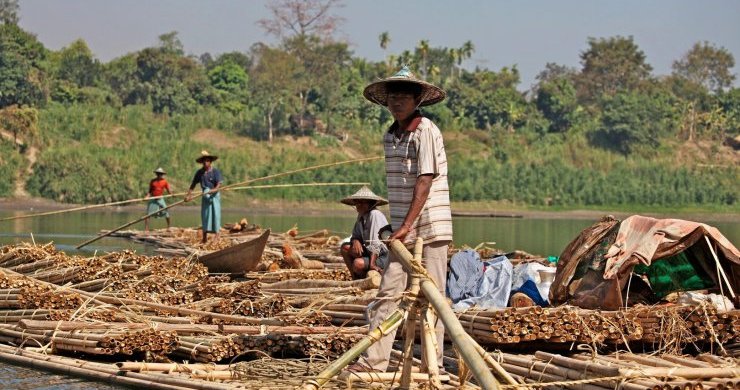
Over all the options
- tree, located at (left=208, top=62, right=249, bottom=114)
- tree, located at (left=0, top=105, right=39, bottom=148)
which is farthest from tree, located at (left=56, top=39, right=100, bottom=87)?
tree, located at (left=0, top=105, right=39, bottom=148)

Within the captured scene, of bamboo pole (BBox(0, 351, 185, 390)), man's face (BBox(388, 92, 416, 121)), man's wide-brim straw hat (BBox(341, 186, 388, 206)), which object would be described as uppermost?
man's face (BBox(388, 92, 416, 121))

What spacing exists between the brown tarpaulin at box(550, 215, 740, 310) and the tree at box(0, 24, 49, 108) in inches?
1585

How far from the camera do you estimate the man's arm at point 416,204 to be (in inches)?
224

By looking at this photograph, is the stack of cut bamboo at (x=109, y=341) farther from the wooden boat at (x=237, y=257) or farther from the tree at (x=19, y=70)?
the tree at (x=19, y=70)

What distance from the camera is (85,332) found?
22.9 feet

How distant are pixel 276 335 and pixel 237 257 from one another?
359cm

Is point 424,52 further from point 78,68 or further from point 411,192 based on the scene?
point 411,192

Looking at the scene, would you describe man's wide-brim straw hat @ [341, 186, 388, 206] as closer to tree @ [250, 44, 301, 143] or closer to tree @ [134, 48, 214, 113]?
tree @ [250, 44, 301, 143]

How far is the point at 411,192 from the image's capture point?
5848mm

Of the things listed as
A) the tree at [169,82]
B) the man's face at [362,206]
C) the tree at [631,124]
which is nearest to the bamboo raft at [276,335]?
the man's face at [362,206]

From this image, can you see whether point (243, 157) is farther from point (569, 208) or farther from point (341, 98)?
point (569, 208)

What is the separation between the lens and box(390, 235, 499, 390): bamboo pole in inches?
174

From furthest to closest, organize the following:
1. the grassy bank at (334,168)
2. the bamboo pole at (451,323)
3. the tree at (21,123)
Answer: the tree at (21,123), the grassy bank at (334,168), the bamboo pole at (451,323)

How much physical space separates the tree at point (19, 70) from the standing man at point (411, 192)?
134 ft
